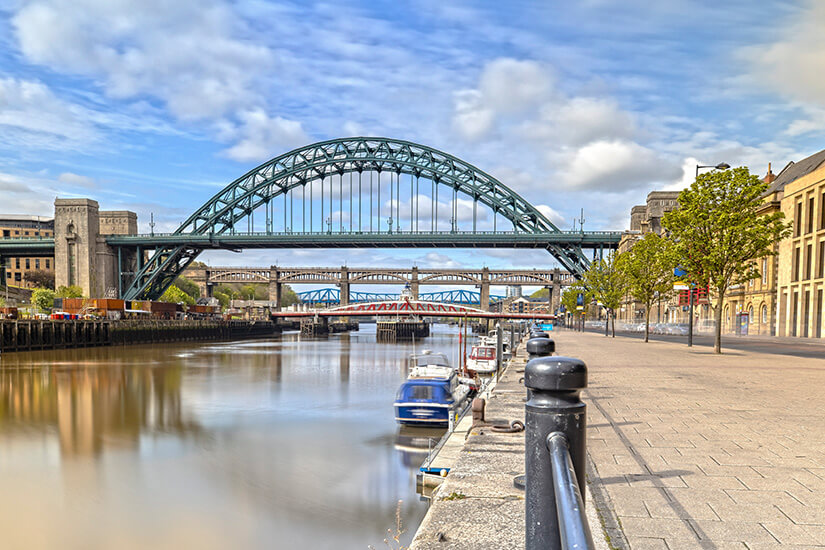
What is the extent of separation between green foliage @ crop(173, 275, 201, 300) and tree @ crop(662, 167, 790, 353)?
501 feet

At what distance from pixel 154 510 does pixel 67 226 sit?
95764 millimetres

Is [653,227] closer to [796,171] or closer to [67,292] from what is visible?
[796,171]

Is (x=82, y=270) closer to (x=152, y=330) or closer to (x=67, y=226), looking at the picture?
(x=67, y=226)

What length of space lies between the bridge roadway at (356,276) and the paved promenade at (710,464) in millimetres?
169853

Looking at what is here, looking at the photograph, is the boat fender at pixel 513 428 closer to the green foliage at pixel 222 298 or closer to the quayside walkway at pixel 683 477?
the quayside walkway at pixel 683 477

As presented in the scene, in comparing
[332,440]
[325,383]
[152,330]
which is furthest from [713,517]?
[152,330]

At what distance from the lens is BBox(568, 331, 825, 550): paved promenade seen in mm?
5289

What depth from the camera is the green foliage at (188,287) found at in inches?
6535

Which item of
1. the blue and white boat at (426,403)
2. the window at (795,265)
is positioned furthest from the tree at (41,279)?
the window at (795,265)

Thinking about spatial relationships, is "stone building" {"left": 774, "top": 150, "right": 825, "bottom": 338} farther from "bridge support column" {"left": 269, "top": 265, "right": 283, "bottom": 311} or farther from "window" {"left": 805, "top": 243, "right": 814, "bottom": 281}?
"bridge support column" {"left": 269, "top": 265, "right": 283, "bottom": 311}

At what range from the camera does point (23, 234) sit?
156125mm

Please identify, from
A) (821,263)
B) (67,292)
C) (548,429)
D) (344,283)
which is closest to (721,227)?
(821,263)

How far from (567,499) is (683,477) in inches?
224

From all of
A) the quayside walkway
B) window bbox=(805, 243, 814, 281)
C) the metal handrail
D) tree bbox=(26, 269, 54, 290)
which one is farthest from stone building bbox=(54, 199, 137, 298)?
the metal handrail
